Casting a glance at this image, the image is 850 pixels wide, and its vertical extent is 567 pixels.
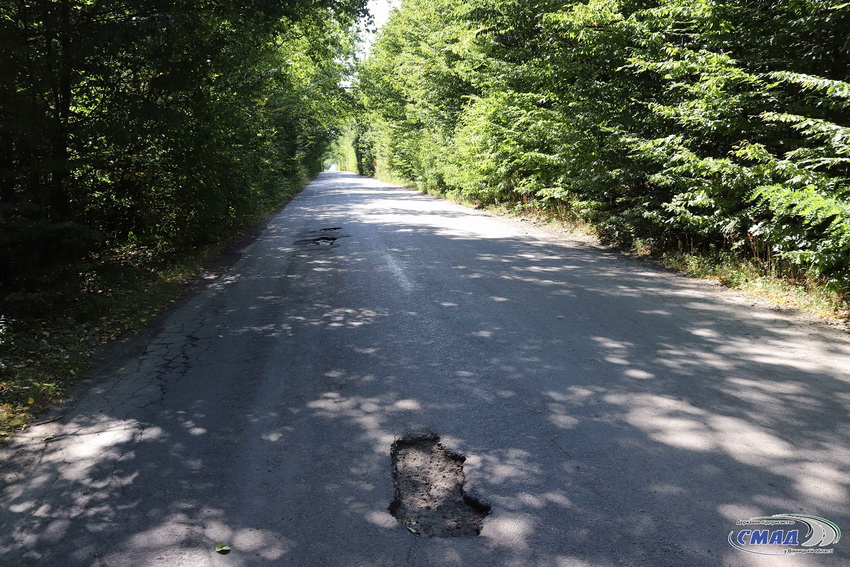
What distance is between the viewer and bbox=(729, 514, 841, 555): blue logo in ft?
7.95

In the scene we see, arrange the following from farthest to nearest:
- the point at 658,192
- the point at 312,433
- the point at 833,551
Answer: the point at 658,192 < the point at 312,433 < the point at 833,551

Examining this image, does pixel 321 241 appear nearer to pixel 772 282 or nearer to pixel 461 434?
pixel 772 282

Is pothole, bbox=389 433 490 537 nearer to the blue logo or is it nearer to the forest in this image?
the blue logo

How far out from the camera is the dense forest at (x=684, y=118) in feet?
20.5

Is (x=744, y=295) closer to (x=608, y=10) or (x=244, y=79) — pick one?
(x=608, y=10)

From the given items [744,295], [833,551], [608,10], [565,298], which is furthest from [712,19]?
[833,551]

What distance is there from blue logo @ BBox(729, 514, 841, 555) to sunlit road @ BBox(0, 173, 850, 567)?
46mm

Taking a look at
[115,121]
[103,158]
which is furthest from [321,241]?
[115,121]

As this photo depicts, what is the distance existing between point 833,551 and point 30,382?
19.5ft

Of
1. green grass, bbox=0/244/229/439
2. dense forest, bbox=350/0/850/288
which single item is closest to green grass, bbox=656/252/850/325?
dense forest, bbox=350/0/850/288

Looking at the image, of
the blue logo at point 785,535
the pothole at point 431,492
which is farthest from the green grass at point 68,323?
the blue logo at point 785,535

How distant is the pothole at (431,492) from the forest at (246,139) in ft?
10.8

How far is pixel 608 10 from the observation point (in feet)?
30.6

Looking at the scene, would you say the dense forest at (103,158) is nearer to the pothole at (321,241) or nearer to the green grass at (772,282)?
the pothole at (321,241)
